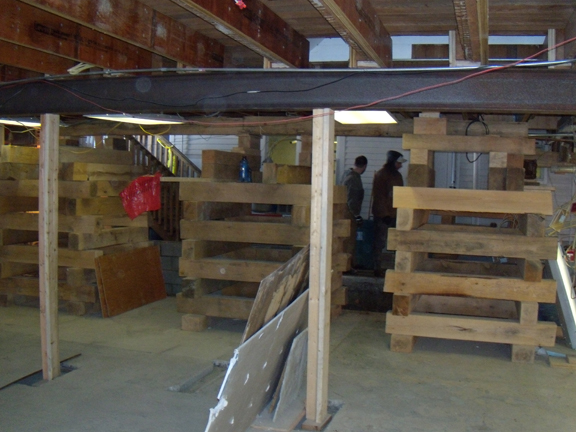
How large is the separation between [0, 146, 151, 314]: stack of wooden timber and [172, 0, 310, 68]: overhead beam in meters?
3.75

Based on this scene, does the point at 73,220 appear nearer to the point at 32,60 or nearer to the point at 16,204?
the point at 16,204

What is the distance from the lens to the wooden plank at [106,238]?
7.67m

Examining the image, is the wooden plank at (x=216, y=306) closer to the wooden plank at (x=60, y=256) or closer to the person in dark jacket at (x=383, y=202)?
the wooden plank at (x=60, y=256)

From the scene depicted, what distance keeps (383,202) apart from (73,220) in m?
4.64

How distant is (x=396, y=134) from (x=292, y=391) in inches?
150

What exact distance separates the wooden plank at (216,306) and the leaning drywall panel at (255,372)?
2161 millimetres

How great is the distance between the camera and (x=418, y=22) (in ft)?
15.3

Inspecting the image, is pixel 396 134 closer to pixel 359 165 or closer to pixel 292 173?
pixel 292 173

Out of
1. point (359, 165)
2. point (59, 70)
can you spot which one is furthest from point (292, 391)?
point (359, 165)

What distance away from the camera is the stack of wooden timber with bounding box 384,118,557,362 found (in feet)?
18.7

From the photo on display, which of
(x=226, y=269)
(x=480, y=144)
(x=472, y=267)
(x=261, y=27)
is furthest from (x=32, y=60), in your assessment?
(x=472, y=267)

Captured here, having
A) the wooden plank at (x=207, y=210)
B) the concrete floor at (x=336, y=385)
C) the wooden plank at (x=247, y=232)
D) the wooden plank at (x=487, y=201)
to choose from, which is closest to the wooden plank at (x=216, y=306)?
the concrete floor at (x=336, y=385)

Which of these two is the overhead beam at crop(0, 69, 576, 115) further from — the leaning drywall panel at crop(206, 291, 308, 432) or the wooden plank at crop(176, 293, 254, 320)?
the wooden plank at crop(176, 293, 254, 320)

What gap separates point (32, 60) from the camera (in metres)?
5.32
